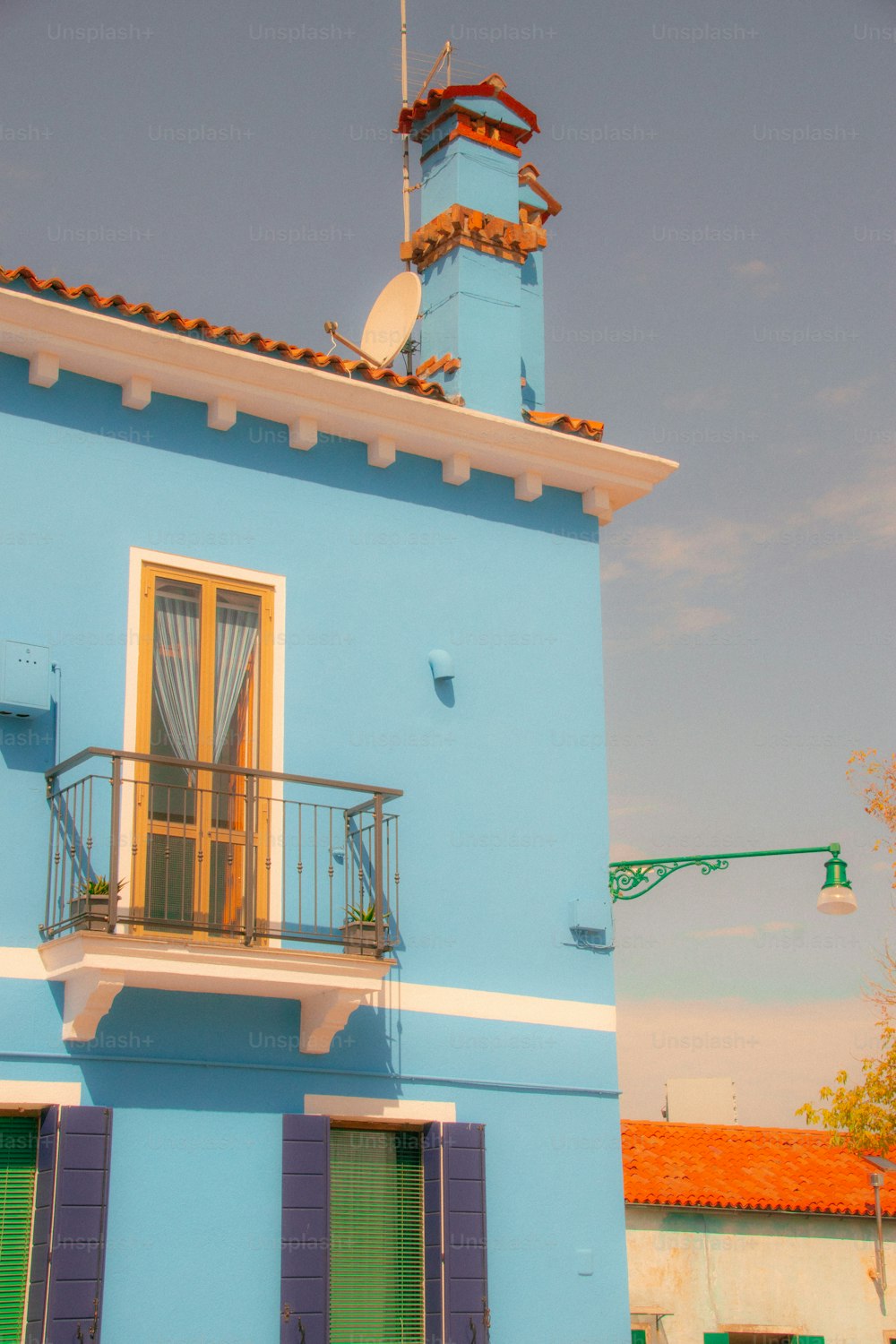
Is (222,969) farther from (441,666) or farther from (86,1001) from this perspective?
(441,666)

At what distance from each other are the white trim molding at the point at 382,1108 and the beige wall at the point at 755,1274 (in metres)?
12.6

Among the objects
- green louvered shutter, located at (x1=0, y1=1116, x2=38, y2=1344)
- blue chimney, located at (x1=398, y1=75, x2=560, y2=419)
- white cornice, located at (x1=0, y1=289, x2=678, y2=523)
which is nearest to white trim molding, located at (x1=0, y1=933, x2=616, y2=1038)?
green louvered shutter, located at (x1=0, y1=1116, x2=38, y2=1344)

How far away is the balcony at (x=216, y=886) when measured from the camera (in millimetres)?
9414

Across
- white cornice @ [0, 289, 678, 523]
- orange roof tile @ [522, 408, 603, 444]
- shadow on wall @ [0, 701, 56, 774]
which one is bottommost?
shadow on wall @ [0, 701, 56, 774]

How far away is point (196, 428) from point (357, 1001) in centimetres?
402

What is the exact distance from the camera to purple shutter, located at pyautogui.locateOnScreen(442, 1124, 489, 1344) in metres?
10.3

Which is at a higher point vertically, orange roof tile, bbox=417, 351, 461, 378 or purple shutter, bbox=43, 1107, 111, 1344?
orange roof tile, bbox=417, 351, 461, 378

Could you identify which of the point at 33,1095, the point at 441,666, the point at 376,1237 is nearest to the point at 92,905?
the point at 33,1095

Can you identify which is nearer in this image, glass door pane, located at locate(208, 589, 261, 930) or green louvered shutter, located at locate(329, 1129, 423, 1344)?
green louvered shutter, located at locate(329, 1129, 423, 1344)

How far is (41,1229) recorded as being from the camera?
9.11 metres

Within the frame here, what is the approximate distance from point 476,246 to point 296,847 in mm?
5347

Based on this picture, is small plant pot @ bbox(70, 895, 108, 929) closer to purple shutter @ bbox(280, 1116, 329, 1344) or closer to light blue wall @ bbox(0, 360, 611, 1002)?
light blue wall @ bbox(0, 360, 611, 1002)

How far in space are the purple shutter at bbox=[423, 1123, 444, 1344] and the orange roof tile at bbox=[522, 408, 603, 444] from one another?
17.4 feet

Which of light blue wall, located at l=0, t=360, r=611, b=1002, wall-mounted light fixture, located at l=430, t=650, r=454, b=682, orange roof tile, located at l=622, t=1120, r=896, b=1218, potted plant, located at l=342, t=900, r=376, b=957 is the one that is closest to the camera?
potted plant, located at l=342, t=900, r=376, b=957
